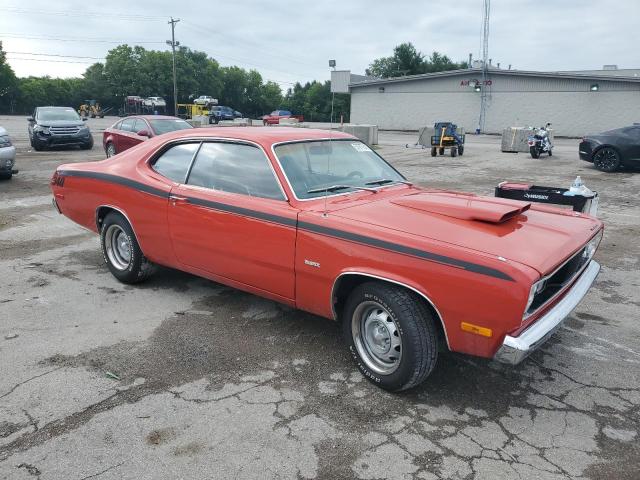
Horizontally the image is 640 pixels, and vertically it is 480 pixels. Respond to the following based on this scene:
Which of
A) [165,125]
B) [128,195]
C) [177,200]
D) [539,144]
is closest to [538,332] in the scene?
[177,200]

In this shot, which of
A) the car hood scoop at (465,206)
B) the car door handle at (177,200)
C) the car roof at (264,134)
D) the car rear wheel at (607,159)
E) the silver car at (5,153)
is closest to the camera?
the car hood scoop at (465,206)

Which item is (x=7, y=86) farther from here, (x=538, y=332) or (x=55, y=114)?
(x=538, y=332)

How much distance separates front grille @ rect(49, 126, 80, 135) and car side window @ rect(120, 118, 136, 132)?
439cm

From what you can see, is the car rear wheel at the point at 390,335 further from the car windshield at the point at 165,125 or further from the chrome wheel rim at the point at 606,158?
the chrome wheel rim at the point at 606,158

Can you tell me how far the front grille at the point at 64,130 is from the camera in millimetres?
17973

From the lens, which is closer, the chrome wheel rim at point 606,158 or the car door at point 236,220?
the car door at point 236,220

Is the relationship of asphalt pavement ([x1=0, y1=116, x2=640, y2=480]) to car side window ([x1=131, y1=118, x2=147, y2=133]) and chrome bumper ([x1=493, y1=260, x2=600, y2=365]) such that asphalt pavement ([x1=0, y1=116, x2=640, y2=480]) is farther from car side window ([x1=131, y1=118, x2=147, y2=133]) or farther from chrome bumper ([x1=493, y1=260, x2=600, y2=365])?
car side window ([x1=131, y1=118, x2=147, y2=133])

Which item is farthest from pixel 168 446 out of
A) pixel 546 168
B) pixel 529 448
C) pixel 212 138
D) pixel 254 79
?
pixel 254 79

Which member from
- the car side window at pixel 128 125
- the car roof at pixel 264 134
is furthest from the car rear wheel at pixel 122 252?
the car side window at pixel 128 125

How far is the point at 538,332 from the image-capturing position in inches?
114

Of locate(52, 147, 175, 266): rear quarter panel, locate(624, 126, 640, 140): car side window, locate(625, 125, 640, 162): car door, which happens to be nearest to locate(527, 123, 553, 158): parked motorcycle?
locate(624, 126, 640, 140): car side window

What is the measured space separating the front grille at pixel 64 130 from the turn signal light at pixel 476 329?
18.5m

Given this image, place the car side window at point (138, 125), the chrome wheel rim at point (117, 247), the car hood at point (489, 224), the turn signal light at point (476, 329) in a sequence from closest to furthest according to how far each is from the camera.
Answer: the turn signal light at point (476, 329)
the car hood at point (489, 224)
the chrome wheel rim at point (117, 247)
the car side window at point (138, 125)

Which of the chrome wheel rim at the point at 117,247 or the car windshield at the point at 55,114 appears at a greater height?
the car windshield at the point at 55,114
